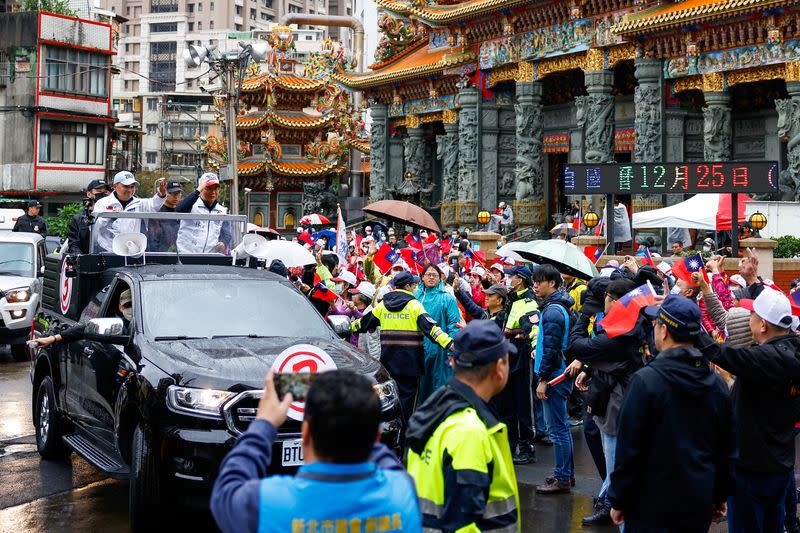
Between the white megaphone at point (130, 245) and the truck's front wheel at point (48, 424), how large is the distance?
1327mm

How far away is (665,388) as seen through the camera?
5027mm

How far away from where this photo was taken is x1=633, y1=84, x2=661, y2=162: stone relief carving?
26094 millimetres

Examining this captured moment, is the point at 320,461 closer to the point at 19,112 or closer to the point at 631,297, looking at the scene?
the point at 631,297

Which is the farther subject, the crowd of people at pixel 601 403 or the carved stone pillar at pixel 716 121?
the carved stone pillar at pixel 716 121

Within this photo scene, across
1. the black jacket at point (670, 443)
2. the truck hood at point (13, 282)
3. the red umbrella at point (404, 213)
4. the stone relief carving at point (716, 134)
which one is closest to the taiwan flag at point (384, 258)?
the red umbrella at point (404, 213)

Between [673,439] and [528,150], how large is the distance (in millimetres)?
26572

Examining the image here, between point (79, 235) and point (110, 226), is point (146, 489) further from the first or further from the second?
point (79, 235)

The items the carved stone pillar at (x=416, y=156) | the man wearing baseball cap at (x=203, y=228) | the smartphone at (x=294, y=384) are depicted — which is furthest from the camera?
the carved stone pillar at (x=416, y=156)

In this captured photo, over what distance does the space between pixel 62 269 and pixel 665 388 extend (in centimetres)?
697

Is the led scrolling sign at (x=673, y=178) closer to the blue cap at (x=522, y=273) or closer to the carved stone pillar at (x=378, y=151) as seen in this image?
the blue cap at (x=522, y=273)

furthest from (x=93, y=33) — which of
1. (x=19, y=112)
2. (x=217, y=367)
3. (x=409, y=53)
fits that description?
(x=217, y=367)

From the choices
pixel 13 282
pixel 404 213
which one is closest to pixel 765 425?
pixel 13 282

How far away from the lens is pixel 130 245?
31.7ft

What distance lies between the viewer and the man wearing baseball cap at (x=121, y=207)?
32.9 ft
